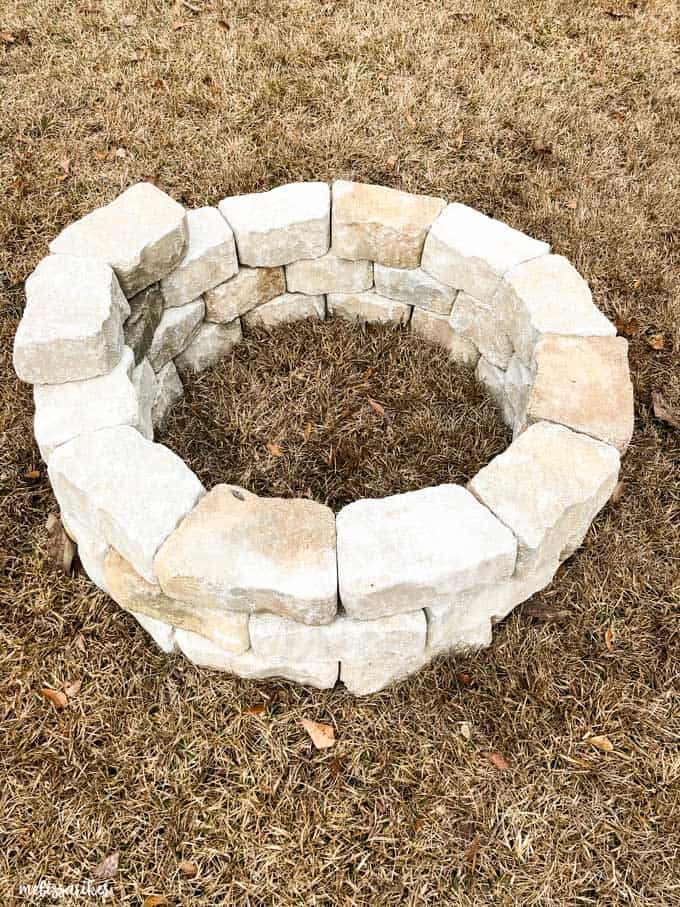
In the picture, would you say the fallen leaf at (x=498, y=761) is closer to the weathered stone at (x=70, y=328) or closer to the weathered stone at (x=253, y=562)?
the weathered stone at (x=253, y=562)

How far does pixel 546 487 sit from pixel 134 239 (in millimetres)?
1891

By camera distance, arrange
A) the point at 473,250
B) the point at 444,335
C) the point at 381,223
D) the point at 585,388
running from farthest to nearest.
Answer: the point at 444,335 < the point at 381,223 < the point at 473,250 < the point at 585,388

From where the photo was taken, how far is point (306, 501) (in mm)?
2281

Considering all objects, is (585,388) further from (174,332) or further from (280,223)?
(174,332)

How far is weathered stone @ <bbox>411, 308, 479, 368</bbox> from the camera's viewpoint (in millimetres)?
3450

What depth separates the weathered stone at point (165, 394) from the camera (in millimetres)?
3146

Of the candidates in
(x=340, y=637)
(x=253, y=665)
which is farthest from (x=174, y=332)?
(x=340, y=637)

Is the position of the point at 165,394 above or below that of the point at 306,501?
below

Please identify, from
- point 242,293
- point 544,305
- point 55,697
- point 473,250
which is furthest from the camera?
point 242,293

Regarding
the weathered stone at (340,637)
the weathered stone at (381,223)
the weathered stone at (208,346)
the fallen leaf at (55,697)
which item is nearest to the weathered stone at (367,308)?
the weathered stone at (381,223)

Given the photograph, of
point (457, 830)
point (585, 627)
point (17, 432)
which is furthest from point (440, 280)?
point (457, 830)

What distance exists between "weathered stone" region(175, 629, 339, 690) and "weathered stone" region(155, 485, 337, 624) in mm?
295

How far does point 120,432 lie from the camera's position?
2369 millimetres

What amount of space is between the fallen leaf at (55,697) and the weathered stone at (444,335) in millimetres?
2282
